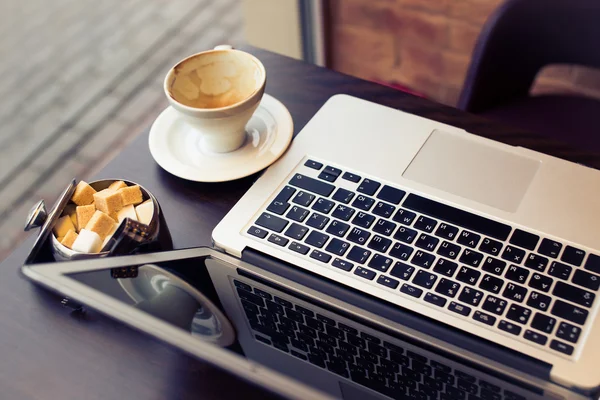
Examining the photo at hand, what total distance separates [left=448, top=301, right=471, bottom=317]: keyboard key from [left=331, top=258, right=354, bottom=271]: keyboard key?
3.9 inches

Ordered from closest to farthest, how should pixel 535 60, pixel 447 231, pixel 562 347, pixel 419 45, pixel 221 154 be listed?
pixel 562 347 < pixel 447 231 < pixel 221 154 < pixel 535 60 < pixel 419 45

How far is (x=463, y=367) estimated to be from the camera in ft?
1.74

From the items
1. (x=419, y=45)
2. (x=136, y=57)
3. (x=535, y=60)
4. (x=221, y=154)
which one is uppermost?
(x=221, y=154)

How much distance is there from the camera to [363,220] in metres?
0.64

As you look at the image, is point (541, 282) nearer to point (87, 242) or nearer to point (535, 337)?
point (535, 337)

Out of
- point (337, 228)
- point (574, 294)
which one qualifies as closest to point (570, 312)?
point (574, 294)

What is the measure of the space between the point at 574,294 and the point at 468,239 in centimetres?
11

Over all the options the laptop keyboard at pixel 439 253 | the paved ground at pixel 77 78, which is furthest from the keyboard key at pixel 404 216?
the paved ground at pixel 77 78

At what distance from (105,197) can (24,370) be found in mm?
182

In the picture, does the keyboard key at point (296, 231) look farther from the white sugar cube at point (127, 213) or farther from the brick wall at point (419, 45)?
the brick wall at point (419, 45)

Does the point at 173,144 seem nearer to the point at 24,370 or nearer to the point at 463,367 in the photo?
the point at 24,370

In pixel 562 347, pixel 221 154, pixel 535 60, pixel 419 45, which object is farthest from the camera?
pixel 419 45

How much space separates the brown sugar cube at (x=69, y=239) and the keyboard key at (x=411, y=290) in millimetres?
323

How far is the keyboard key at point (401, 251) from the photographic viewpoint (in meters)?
0.60
